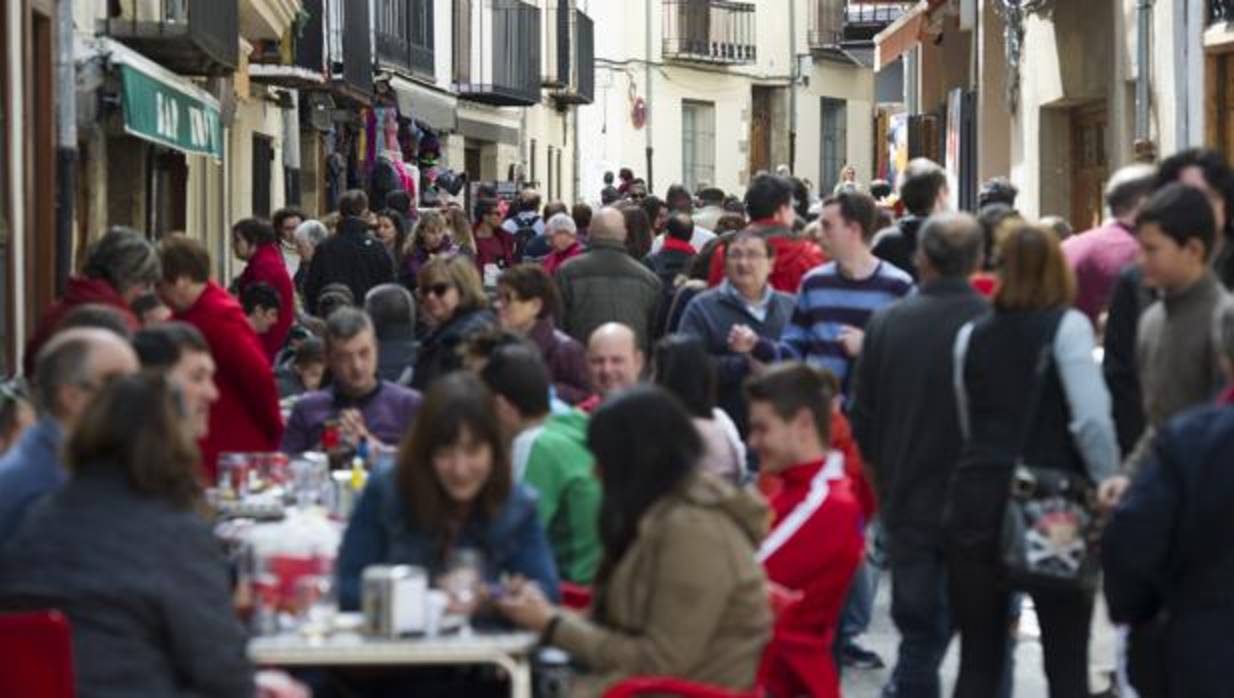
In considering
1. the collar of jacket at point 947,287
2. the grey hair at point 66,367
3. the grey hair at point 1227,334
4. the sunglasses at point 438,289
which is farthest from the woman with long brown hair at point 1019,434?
the sunglasses at point 438,289

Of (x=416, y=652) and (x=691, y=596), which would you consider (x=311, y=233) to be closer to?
(x=416, y=652)

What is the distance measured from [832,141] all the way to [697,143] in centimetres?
394

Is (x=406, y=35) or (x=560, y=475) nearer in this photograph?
(x=560, y=475)

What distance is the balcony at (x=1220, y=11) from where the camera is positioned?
16.7 m

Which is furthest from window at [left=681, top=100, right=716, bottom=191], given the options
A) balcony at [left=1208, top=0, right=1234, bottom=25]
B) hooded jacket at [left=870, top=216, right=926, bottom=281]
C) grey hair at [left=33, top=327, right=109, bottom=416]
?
grey hair at [left=33, top=327, right=109, bottom=416]

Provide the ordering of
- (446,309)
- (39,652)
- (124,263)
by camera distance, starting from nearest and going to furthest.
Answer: (39,652) < (124,263) < (446,309)

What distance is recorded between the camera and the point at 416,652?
740cm

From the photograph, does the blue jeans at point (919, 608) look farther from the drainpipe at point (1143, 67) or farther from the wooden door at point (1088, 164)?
the wooden door at point (1088, 164)

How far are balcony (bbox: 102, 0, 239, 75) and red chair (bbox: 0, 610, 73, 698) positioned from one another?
13480mm

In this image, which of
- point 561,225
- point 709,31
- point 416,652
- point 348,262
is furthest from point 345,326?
point 709,31

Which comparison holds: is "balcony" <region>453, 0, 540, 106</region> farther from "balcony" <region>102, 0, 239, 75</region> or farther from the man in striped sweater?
the man in striped sweater

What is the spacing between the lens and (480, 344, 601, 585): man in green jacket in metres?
8.59

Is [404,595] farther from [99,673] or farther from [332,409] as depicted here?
[332,409]

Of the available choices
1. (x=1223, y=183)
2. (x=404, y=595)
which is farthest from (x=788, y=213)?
(x=404, y=595)
